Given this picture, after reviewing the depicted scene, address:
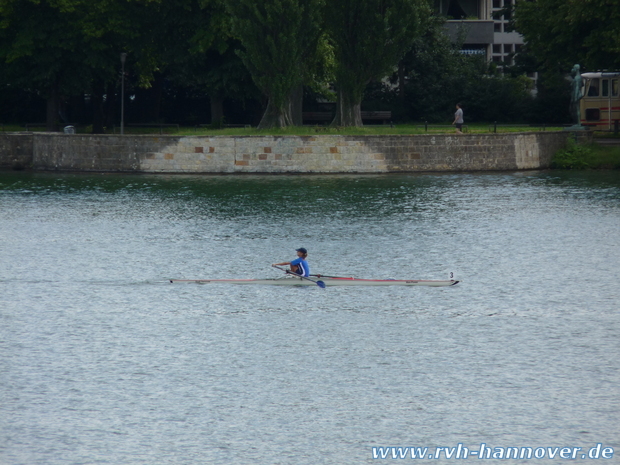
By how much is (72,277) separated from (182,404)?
11170 mm

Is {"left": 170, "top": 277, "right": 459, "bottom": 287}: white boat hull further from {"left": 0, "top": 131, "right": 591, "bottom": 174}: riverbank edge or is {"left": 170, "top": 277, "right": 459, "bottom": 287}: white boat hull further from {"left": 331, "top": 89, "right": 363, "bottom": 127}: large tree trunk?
{"left": 331, "top": 89, "right": 363, "bottom": 127}: large tree trunk

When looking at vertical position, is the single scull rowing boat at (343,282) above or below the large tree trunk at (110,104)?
below

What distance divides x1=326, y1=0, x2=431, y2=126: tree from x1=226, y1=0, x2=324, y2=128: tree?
1.26 m

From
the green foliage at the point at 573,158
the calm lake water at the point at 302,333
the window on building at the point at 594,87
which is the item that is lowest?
the calm lake water at the point at 302,333

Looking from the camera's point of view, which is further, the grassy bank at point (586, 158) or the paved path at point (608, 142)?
the paved path at point (608, 142)

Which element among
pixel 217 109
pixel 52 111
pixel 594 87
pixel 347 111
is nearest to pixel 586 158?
pixel 594 87

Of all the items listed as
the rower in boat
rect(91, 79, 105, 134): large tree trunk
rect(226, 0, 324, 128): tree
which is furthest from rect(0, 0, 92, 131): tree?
the rower in boat

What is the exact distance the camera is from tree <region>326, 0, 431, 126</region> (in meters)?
50.9

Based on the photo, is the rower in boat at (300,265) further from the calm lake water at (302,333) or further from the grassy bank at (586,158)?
the grassy bank at (586,158)

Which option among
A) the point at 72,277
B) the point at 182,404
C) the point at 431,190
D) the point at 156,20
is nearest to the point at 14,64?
the point at 156,20

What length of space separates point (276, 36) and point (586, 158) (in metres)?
16.3

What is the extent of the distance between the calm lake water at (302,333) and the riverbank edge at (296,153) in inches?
407

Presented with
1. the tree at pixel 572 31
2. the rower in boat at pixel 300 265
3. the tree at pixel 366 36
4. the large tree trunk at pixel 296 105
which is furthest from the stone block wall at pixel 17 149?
the rower in boat at pixel 300 265

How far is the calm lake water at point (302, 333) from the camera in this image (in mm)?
15078
